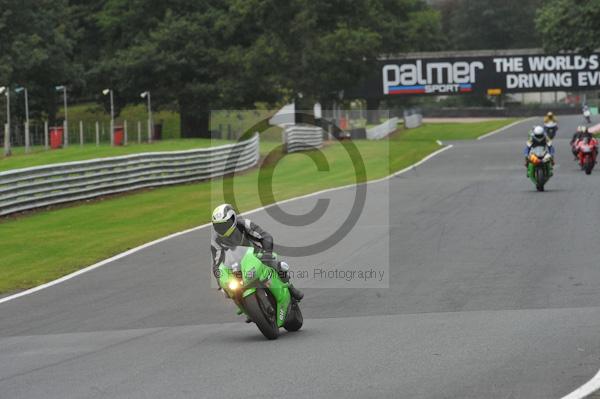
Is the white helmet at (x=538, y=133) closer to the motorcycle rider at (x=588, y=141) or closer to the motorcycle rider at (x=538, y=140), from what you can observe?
the motorcycle rider at (x=538, y=140)

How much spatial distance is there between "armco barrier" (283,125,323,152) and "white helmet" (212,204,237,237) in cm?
3661

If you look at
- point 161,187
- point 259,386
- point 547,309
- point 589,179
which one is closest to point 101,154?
point 161,187

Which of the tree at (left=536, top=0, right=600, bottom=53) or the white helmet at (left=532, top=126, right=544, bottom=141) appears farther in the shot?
the tree at (left=536, top=0, right=600, bottom=53)

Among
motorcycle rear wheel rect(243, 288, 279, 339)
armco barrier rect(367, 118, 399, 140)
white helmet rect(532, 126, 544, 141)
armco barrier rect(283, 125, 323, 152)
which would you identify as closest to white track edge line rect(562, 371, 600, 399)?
motorcycle rear wheel rect(243, 288, 279, 339)

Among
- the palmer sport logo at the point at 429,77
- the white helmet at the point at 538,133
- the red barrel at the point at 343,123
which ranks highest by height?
the palmer sport logo at the point at 429,77

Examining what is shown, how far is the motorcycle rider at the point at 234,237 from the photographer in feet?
33.6

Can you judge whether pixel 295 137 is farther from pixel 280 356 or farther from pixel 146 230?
pixel 280 356

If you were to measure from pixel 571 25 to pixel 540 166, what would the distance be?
81.3 ft

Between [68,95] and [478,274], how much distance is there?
59113 mm

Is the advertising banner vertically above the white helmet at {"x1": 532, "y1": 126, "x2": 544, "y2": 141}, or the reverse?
the advertising banner

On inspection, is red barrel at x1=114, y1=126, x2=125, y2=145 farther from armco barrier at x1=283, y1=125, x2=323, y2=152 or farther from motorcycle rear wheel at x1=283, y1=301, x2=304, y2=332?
motorcycle rear wheel at x1=283, y1=301, x2=304, y2=332

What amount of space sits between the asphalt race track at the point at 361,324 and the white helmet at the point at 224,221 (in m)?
1.06

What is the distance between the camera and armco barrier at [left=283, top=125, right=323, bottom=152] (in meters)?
47.1

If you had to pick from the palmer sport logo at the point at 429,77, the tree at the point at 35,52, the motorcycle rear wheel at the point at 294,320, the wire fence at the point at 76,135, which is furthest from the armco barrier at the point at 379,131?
the motorcycle rear wheel at the point at 294,320
